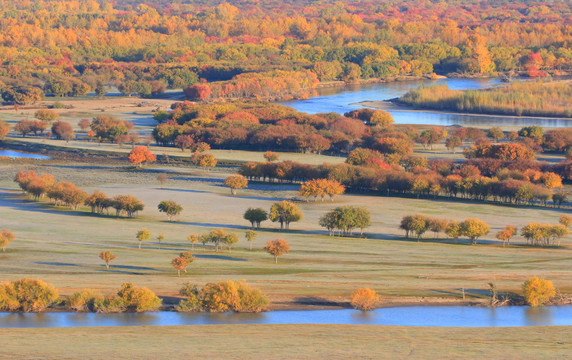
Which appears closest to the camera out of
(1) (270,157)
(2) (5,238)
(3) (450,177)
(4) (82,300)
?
(4) (82,300)

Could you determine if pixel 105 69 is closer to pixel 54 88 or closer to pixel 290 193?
pixel 54 88

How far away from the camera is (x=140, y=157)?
86.8 metres

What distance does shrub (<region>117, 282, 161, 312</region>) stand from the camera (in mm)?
39281

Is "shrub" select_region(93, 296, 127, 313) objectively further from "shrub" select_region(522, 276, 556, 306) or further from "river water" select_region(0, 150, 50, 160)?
"river water" select_region(0, 150, 50, 160)

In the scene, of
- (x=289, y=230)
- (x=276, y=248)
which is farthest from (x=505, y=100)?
(x=276, y=248)

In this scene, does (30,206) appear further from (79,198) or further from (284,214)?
(284,214)

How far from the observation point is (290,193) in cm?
7350

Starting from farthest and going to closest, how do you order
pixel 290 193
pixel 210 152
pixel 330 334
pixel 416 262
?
pixel 210 152 → pixel 290 193 → pixel 416 262 → pixel 330 334

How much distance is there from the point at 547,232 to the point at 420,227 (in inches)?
300

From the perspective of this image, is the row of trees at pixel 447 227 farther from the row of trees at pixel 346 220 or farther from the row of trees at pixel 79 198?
the row of trees at pixel 79 198

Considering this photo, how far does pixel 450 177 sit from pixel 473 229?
59.0ft

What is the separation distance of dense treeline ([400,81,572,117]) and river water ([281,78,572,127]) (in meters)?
2.64

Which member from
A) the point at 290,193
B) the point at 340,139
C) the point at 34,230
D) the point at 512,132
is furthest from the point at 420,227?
the point at 512,132

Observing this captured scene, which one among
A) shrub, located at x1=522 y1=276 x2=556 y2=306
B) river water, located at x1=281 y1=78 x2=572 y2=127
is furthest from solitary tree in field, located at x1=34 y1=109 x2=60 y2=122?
shrub, located at x1=522 y1=276 x2=556 y2=306
